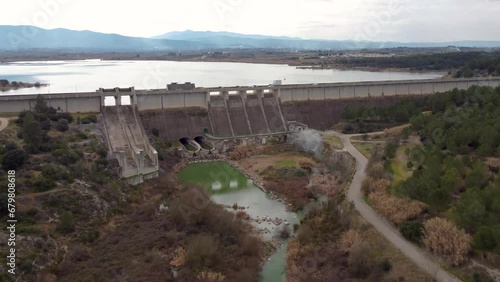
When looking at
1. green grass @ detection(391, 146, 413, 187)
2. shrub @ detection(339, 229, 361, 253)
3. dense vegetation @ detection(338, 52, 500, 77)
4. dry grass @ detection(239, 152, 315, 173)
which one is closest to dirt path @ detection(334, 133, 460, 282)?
shrub @ detection(339, 229, 361, 253)

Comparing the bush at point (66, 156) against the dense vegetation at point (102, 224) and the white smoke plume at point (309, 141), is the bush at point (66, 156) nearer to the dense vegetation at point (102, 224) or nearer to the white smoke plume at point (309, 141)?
the dense vegetation at point (102, 224)

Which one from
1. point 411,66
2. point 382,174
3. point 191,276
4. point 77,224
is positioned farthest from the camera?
point 411,66

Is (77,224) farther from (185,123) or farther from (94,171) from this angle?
(185,123)

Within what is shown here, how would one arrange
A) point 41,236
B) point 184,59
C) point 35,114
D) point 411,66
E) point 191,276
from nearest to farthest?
point 191,276 < point 41,236 < point 35,114 < point 411,66 < point 184,59

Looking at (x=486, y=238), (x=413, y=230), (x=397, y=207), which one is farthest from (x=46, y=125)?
(x=486, y=238)

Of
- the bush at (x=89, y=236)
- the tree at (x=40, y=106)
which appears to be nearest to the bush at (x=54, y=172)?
the bush at (x=89, y=236)

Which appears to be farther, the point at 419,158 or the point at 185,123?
the point at 185,123

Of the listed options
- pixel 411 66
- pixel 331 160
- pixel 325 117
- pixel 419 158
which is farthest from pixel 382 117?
pixel 411 66
